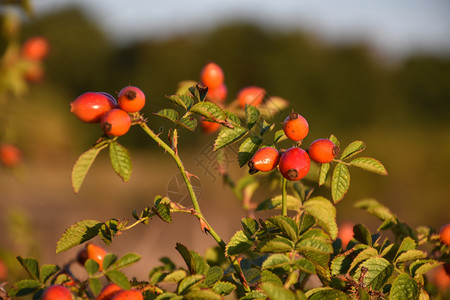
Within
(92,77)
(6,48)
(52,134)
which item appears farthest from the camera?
(92,77)

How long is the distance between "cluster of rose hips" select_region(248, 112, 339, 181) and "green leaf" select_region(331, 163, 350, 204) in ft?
0.17

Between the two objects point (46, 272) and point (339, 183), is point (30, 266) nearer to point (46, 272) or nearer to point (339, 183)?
point (46, 272)

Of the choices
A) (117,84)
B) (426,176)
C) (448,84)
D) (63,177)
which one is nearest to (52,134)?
(63,177)

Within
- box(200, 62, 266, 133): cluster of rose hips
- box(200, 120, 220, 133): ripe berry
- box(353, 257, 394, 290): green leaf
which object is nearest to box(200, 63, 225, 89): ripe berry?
box(200, 62, 266, 133): cluster of rose hips

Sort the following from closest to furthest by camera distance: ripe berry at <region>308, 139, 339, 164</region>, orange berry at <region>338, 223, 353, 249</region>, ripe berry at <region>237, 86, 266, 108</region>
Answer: ripe berry at <region>308, 139, 339, 164</region>, orange berry at <region>338, 223, 353, 249</region>, ripe berry at <region>237, 86, 266, 108</region>

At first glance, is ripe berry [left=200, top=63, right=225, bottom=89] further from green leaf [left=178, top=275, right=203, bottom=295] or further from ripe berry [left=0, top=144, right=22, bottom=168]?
ripe berry [left=0, top=144, right=22, bottom=168]

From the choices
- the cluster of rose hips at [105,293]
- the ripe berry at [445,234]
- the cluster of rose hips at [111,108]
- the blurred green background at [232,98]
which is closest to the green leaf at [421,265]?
the ripe berry at [445,234]

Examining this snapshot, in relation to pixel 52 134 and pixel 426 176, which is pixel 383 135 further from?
pixel 52 134

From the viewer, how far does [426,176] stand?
7.97 meters

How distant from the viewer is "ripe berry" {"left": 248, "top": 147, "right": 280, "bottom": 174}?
39.9 inches

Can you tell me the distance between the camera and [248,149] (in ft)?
3.50

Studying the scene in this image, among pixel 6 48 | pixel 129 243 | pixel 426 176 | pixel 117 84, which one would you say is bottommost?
pixel 129 243

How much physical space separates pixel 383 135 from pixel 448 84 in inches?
200

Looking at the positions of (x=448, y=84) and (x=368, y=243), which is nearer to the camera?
(x=368, y=243)
